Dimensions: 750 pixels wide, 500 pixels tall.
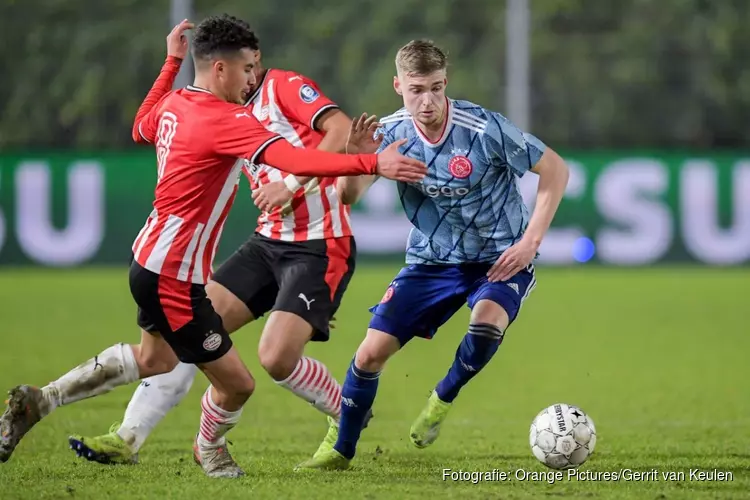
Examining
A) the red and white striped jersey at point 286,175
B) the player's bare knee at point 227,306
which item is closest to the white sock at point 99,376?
the player's bare knee at point 227,306

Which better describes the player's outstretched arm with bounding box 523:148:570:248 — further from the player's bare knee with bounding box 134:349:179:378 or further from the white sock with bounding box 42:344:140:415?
the white sock with bounding box 42:344:140:415

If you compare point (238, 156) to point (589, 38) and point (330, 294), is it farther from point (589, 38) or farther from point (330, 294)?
point (589, 38)

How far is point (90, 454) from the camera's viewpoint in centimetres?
619

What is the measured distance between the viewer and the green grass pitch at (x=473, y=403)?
19.0 ft

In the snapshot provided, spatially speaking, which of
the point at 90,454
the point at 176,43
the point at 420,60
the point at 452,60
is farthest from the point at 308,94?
the point at 452,60

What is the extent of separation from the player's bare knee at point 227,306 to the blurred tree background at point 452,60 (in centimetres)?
1414

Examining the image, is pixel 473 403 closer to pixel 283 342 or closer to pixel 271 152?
pixel 283 342

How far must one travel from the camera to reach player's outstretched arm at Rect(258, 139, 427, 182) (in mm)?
5383

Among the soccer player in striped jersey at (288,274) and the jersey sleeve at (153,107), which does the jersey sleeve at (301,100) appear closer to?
the soccer player in striped jersey at (288,274)

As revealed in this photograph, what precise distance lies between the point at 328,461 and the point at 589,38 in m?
15.9

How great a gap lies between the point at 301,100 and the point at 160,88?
2.42 ft

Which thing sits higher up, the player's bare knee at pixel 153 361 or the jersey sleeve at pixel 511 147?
the jersey sleeve at pixel 511 147

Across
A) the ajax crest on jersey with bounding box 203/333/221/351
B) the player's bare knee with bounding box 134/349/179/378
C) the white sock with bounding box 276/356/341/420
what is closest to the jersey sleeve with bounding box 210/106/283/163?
the ajax crest on jersey with bounding box 203/333/221/351

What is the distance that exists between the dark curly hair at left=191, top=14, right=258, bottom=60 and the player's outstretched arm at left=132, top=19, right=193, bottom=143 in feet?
1.52
